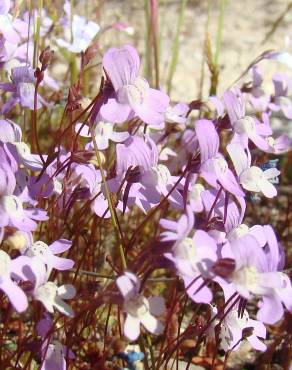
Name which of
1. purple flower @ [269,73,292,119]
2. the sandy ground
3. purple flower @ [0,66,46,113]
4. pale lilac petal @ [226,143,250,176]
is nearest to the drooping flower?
pale lilac petal @ [226,143,250,176]

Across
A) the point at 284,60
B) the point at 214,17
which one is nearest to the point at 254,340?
the point at 284,60

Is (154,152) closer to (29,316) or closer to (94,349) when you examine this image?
(94,349)

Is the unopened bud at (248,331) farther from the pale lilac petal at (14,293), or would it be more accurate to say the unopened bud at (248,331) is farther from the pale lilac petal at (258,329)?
the pale lilac petal at (14,293)

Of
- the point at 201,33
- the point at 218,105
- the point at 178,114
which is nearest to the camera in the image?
the point at 218,105

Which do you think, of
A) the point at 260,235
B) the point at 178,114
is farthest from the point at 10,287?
the point at 178,114

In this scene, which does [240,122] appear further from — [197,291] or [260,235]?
[197,291]

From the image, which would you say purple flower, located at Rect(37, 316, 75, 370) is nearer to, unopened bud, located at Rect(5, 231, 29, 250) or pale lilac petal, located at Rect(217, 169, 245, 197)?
unopened bud, located at Rect(5, 231, 29, 250)

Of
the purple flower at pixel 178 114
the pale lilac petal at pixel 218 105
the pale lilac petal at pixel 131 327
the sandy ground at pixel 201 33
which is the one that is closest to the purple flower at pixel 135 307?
the pale lilac petal at pixel 131 327
